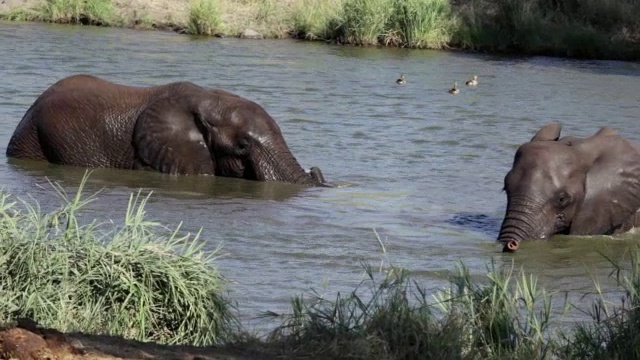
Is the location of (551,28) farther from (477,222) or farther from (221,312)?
(221,312)

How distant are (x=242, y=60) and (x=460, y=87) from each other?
16.4 ft

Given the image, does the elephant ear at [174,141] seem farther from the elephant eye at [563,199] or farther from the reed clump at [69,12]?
the reed clump at [69,12]

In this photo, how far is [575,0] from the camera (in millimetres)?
36500

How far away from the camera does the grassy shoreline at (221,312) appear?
23.0ft

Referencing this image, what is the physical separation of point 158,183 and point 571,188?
445 cm

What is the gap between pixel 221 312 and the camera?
312 inches

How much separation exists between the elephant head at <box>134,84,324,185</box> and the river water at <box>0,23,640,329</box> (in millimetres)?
223

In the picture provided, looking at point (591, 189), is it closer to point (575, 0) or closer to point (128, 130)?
point (128, 130)

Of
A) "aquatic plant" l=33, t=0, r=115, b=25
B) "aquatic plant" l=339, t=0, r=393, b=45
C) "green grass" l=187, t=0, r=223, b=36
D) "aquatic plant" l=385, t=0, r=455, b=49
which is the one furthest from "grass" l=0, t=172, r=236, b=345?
"aquatic plant" l=33, t=0, r=115, b=25

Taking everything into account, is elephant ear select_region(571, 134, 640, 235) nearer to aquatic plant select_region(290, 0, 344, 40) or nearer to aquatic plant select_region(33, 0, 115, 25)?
aquatic plant select_region(290, 0, 344, 40)

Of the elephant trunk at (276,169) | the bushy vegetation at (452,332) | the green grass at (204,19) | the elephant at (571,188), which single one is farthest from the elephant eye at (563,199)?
the green grass at (204,19)

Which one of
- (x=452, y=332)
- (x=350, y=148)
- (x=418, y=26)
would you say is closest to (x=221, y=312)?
(x=452, y=332)

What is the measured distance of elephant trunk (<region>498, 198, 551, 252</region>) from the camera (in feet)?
41.0

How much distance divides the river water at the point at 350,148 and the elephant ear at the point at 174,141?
9.2 inches
